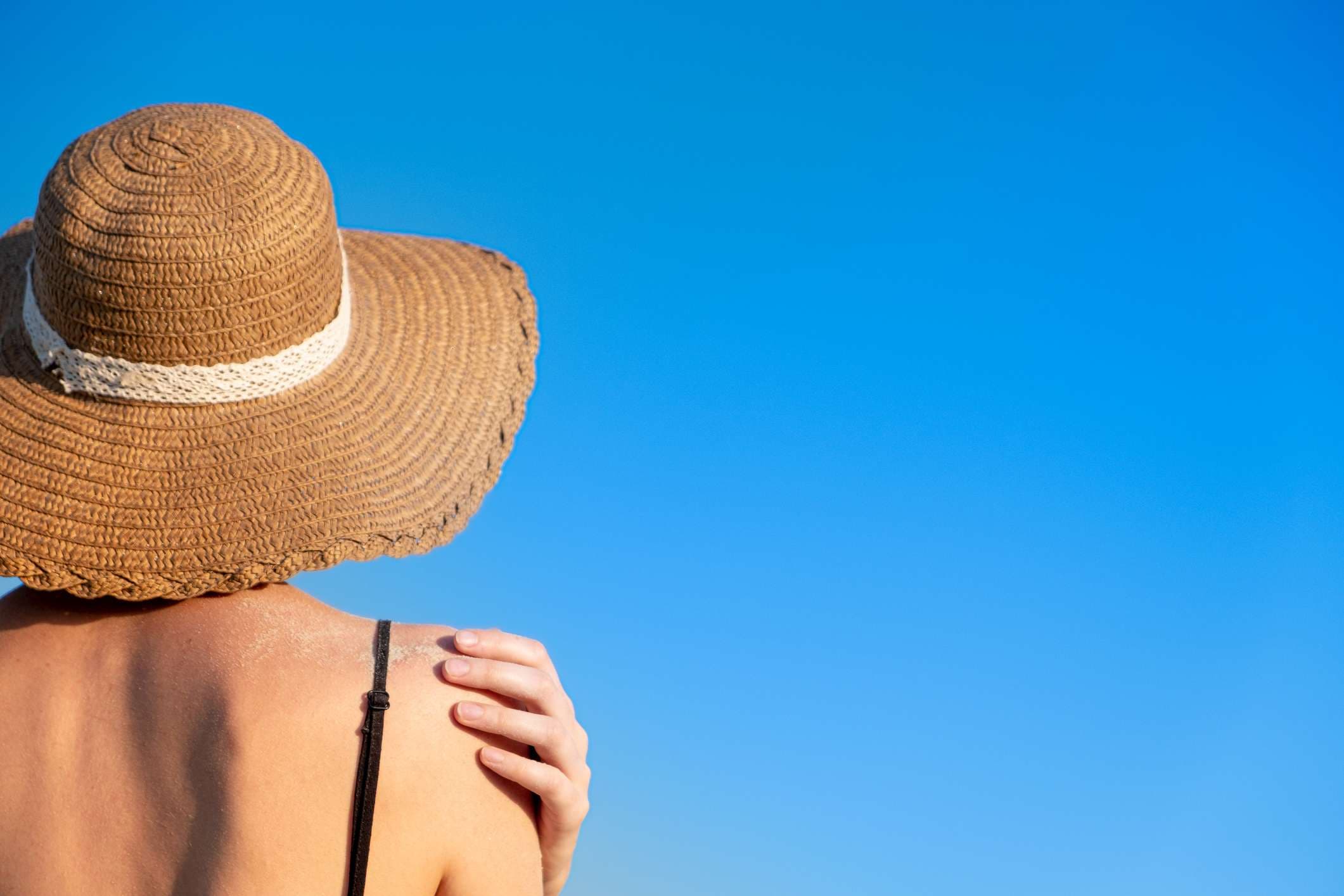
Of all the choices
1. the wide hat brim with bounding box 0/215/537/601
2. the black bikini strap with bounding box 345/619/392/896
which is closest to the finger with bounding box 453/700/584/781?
the black bikini strap with bounding box 345/619/392/896

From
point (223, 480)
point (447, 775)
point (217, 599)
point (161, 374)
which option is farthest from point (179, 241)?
point (447, 775)

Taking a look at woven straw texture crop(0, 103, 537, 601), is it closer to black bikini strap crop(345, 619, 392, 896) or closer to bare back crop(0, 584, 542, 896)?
bare back crop(0, 584, 542, 896)

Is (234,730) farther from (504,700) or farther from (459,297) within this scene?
(459,297)

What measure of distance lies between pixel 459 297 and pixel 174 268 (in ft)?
3.22

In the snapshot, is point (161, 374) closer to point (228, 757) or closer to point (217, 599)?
point (217, 599)

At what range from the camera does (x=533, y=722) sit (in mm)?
2125

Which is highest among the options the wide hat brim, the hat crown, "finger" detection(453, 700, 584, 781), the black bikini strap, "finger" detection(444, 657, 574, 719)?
the hat crown

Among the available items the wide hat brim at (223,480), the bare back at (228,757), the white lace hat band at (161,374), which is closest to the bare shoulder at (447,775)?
the bare back at (228,757)

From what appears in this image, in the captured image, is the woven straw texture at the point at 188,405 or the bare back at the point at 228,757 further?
the woven straw texture at the point at 188,405

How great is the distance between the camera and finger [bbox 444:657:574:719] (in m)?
2.06

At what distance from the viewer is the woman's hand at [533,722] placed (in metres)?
2.06

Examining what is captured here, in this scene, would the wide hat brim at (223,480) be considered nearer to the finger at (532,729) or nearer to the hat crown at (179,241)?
the hat crown at (179,241)

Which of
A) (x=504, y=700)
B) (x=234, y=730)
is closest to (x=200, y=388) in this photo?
(x=234, y=730)

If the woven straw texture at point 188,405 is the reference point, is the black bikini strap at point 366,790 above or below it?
below
